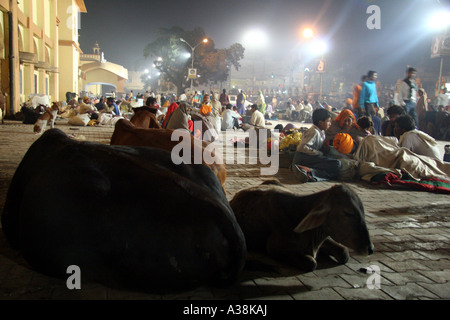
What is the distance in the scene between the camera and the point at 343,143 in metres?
7.84

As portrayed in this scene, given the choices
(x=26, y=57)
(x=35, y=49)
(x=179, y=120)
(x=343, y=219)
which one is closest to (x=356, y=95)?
(x=179, y=120)

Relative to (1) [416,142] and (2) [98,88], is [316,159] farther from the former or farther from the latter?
(2) [98,88]

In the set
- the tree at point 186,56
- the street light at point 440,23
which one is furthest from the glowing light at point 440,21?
the tree at point 186,56

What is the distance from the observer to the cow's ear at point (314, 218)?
9.68 ft

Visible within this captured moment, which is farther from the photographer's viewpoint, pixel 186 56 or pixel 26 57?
pixel 186 56

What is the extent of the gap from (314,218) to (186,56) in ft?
180

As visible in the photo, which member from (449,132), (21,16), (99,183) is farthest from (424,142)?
(21,16)

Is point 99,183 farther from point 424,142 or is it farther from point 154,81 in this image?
point 154,81

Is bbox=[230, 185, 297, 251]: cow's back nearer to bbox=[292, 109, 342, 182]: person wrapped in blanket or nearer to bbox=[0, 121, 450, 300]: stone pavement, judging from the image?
bbox=[0, 121, 450, 300]: stone pavement

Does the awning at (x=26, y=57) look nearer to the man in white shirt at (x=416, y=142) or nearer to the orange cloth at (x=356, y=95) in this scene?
the orange cloth at (x=356, y=95)

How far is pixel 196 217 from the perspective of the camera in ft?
8.05

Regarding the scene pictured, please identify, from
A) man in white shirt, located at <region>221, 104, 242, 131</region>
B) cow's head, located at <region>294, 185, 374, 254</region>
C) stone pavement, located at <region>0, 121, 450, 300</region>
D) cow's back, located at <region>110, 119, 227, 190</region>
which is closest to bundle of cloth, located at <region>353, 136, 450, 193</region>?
stone pavement, located at <region>0, 121, 450, 300</region>

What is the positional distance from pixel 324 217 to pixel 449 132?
15847 mm

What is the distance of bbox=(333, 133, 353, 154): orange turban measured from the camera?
25.8 feet
